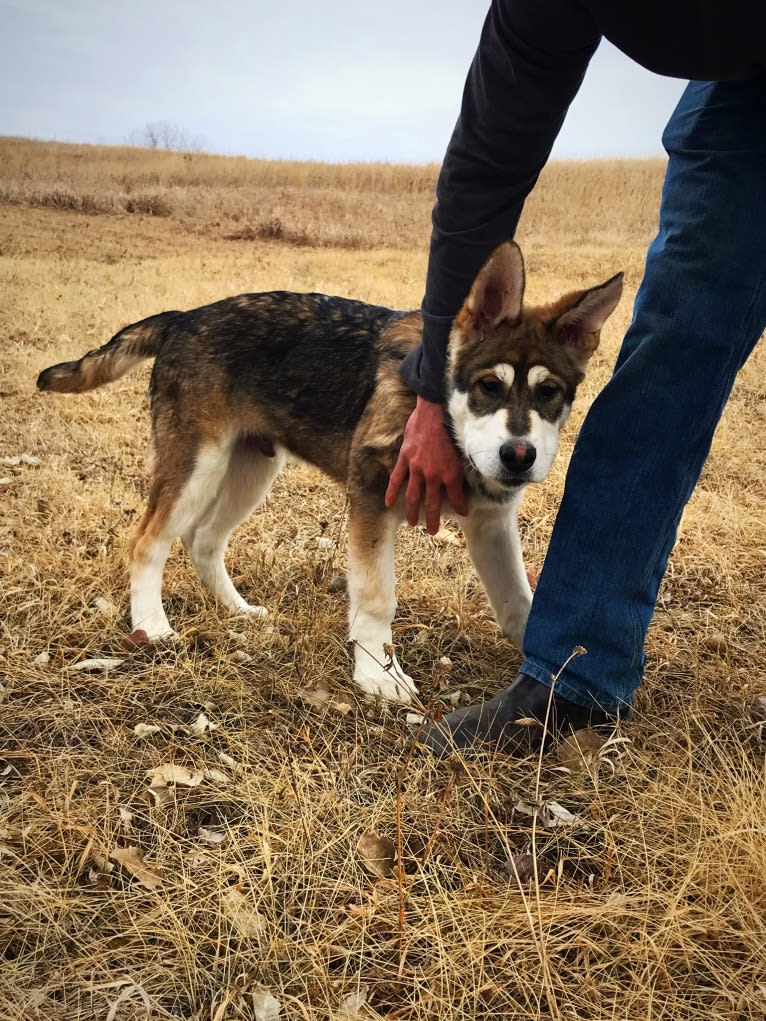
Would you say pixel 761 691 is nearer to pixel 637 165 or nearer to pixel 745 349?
pixel 745 349

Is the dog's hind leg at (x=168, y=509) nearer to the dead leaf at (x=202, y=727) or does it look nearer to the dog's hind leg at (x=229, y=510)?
the dog's hind leg at (x=229, y=510)

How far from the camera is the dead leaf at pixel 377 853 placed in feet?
6.38

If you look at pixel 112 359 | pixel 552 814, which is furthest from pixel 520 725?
pixel 112 359

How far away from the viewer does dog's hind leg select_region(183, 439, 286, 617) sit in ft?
11.7

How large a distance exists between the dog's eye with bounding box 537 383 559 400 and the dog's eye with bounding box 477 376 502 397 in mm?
140

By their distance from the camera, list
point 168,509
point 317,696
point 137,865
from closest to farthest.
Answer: point 137,865
point 317,696
point 168,509

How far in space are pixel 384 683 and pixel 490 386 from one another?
43.5 inches

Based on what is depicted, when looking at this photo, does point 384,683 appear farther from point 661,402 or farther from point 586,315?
point 586,315

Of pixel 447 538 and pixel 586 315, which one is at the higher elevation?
pixel 586 315

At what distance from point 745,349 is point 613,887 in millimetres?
1487

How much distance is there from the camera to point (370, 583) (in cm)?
288

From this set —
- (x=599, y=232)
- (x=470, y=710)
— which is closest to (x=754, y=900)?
(x=470, y=710)

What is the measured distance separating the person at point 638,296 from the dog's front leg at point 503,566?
0.64m

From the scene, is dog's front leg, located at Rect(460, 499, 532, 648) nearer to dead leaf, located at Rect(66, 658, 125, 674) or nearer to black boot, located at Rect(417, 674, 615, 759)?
black boot, located at Rect(417, 674, 615, 759)
